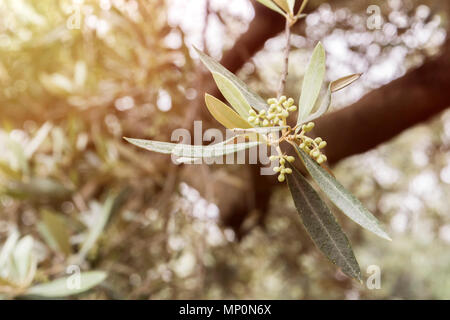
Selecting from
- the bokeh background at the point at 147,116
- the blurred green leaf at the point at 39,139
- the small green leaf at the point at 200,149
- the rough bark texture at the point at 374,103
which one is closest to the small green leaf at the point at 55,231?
the bokeh background at the point at 147,116

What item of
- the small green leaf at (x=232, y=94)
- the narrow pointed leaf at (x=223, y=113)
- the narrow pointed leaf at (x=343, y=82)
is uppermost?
the narrow pointed leaf at (x=343, y=82)

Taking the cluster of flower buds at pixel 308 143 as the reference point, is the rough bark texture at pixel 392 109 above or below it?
above

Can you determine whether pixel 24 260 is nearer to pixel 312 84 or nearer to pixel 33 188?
pixel 33 188

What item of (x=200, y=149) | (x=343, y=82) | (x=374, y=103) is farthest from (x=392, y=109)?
(x=200, y=149)

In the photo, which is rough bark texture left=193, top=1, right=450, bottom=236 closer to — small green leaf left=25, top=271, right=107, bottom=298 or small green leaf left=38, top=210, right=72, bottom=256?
small green leaf left=38, top=210, right=72, bottom=256

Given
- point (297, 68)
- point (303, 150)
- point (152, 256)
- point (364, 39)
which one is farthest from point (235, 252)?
point (303, 150)

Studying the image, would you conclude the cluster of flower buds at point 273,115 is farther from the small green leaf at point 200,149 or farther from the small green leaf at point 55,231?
the small green leaf at point 55,231

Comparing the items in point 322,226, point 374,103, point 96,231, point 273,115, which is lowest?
point 322,226
